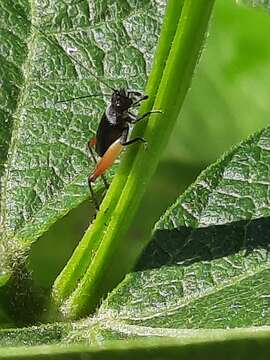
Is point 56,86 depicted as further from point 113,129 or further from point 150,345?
point 150,345

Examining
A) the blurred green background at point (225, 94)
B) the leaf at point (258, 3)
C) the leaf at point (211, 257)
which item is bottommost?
the blurred green background at point (225, 94)

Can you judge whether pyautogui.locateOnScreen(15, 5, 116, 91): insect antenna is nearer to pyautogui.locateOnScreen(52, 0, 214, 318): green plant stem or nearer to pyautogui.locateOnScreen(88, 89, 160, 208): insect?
pyautogui.locateOnScreen(88, 89, 160, 208): insect

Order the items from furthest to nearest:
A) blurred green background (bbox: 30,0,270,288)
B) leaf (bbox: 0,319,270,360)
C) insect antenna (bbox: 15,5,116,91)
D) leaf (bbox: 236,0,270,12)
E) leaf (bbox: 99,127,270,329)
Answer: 1. blurred green background (bbox: 30,0,270,288)
2. insect antenna (bbox: 15,5,116,91)
3. leaf (bbox: 99,127,270,329)
4. leaf (bbox: 0,319,270,360)
5. leaf (bbox: 236,0,270,12)

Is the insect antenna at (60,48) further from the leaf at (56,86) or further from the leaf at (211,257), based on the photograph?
the leaf at (211,257)

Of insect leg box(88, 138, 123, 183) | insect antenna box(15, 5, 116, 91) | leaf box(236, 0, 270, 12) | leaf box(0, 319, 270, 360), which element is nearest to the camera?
leaf box(236, 0, 270, 12)

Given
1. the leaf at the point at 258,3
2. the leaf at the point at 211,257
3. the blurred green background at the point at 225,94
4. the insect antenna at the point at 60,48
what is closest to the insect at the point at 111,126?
the insect antenna at the point at 60,48

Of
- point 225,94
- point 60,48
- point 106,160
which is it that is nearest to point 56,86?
point 60,48

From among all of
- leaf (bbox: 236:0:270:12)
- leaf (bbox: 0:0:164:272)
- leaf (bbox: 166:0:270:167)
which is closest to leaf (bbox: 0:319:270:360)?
leaf (bbox: 0:0:164:272)
